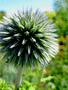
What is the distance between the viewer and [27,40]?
421 centimetres

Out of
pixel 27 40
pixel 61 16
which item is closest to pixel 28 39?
pixel 27 40

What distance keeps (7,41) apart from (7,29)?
151 mm

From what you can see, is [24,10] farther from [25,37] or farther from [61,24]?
[61,24]

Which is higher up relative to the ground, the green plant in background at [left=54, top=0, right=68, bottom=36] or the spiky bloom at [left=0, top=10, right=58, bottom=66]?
the spiky bloom at [left=0, top=10, right=58, bottom=66]

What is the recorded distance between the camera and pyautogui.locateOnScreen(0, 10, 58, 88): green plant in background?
164 inches

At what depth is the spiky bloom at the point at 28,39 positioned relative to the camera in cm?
418

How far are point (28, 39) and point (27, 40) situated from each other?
0.07 feet

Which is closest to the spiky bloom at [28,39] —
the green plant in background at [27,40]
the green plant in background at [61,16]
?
the green plant in background at [27,40]

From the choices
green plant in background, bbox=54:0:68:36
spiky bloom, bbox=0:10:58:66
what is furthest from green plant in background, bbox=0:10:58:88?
green plant in background, bbox=54:0:68:36

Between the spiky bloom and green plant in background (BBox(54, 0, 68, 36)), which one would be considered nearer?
the spiky bloom

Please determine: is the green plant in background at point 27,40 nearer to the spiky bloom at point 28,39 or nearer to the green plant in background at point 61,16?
the spiky bloom at point 28,39

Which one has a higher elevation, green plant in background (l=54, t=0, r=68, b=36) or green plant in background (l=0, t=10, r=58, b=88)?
green plant in background (l=0, t=10, r=58, b=88)

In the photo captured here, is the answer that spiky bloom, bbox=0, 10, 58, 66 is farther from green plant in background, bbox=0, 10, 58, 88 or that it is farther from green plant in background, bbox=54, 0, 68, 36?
green plant in background, bbox=54, 0, 68, 36

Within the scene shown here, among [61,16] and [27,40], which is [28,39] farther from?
[61,16]
